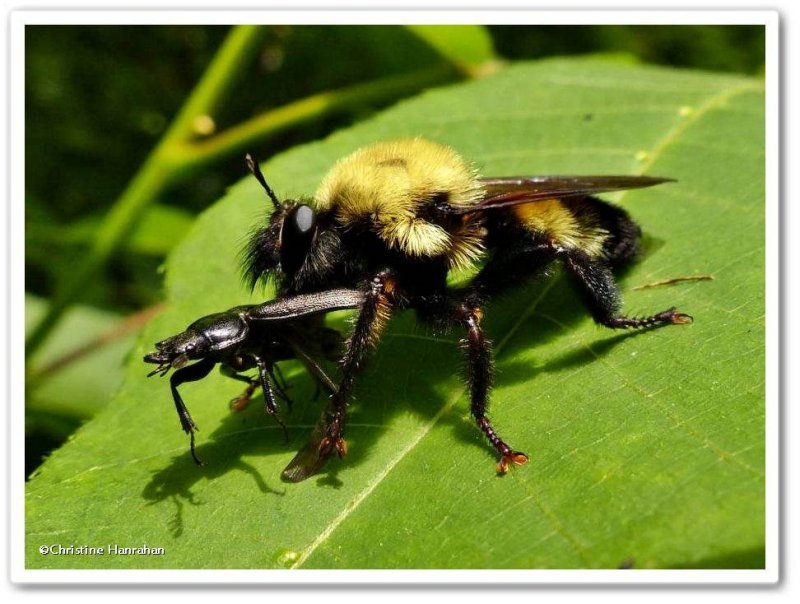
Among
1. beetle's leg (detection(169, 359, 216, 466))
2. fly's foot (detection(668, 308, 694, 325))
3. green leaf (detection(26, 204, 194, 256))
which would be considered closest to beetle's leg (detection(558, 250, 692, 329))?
fly's foot (detection(668, 308, 694, 325))

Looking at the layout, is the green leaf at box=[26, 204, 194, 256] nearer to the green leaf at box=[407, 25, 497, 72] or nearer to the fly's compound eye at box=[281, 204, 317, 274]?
the green leaf at box=[407, 25, 497, 72]

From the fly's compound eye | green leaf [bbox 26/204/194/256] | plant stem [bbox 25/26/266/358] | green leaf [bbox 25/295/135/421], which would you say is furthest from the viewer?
green leaf [bbox 26/204/194/256]

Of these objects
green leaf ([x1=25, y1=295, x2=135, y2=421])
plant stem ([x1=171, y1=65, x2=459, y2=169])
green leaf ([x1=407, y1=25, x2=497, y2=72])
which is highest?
green leaf ([x1=407, y1=25, x2=497, y2=72])

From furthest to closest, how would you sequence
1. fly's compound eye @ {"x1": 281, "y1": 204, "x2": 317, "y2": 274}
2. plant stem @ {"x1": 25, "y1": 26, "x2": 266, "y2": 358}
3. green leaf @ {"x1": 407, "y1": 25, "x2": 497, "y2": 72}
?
green leaf @ {"x1": 407, "y1": 25, "x2": 497, "y2": 72} < plant stem @ {"x1": 25, "y1": 26, "x2": 266, "y2": 358} < fly's compound eye @ {"x1": 281, "y1": 204, "x2": 317, "y2": 274}

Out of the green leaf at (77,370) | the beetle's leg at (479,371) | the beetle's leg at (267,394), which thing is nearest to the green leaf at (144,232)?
the green leaf at (77,370)

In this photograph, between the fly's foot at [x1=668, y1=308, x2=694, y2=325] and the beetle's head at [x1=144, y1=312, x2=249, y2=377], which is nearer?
the beetle's head at [x1=144, y1=312, x2=249, y2=377]

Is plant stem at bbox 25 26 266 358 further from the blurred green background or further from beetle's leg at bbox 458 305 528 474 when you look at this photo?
beetle's leg at bbox 458 305 528 474

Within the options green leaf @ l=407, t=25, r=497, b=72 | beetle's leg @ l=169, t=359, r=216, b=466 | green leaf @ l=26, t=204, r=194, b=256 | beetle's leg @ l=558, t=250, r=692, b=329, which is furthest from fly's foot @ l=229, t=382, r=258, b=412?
green leaf @ l=407, t=25, r=497, b=72

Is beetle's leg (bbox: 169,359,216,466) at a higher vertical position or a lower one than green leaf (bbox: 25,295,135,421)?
Answer: higher
